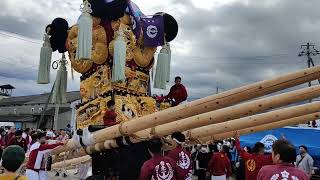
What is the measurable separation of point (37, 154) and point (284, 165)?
19.3 ft

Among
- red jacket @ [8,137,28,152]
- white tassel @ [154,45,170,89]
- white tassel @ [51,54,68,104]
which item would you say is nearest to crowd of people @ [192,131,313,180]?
white tassel @ [154,45,170,89]

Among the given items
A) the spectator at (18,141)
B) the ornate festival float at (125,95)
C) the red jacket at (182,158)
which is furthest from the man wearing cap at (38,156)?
the spectator at (18,141)

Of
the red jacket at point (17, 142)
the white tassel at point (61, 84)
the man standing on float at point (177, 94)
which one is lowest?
the red jacket at point (17, 142)

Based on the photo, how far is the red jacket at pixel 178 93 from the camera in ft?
33.5

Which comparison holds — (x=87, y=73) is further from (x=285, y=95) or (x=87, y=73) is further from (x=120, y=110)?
(x=285, y=95)

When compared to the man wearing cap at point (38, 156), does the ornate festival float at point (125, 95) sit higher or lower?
higher

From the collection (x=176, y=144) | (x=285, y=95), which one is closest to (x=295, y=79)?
(x=285, y=95)

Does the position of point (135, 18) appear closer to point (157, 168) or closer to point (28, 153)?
point (28, 153)


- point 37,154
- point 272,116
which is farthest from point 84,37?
point 272,116

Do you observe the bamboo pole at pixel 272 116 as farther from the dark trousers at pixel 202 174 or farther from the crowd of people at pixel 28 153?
the dark trousers at pixel 202 174

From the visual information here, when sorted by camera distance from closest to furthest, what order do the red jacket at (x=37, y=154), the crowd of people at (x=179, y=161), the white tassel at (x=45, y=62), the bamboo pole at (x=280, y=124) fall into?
1. the crowd of people at (x=179, y=161)
2. the bamboo pole at (x=280, y=124)
3. the red jacket at (x=37, y=154)
4. the white tassel at (x=45, y=62)

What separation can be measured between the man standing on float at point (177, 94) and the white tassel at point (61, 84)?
2.90 meters

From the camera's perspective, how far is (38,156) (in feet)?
28.6

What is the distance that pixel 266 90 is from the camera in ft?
14.3
